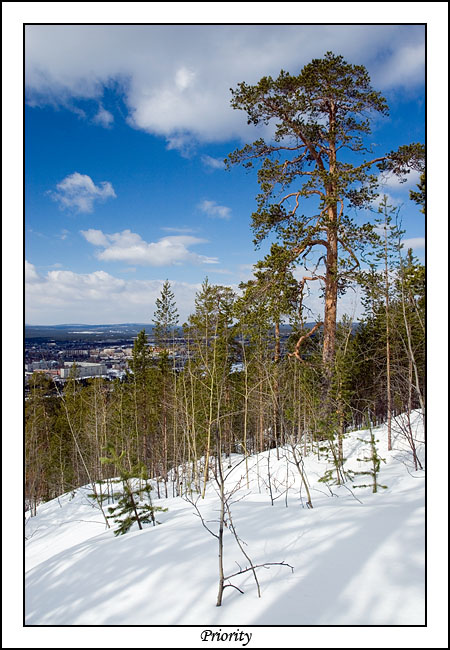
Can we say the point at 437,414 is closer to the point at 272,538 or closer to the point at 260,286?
the point at 272,538

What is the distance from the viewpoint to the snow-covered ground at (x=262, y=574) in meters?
2.44

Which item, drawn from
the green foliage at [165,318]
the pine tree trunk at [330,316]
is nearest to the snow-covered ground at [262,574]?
the pine tree trunk at [330,316]

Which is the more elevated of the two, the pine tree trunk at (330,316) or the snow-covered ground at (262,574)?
the pine tree trunk at (330,316)

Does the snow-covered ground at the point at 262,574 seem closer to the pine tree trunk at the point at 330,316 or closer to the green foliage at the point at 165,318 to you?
the pine tree trunk at the point at 330,316

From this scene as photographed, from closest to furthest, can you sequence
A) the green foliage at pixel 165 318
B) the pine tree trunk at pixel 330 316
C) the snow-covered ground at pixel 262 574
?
the snow-covered ground at pixel 262 574
the pine tree trunk at pixel 330 316
the green foliage at pixel 165 318

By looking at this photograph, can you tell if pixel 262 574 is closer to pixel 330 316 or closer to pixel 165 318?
pixel 330 316

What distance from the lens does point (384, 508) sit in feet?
13.4

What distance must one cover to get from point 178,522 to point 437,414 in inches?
158

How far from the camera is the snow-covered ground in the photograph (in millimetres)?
2443

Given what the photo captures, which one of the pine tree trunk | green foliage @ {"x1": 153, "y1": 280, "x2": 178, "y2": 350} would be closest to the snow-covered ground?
the pine tree trunk

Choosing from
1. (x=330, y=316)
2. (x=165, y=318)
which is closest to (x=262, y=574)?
A: (x=330, y=316)

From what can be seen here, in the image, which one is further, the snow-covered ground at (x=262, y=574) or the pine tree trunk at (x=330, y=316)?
the pine tree trunk at (x=330, y=316)

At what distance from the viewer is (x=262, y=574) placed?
294 centimetres

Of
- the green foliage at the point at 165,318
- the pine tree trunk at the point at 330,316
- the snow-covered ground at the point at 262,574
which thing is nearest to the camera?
the snow-covered ground at the point at 262,574
